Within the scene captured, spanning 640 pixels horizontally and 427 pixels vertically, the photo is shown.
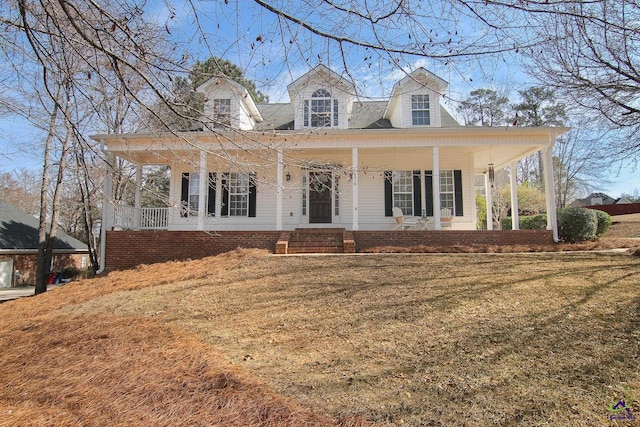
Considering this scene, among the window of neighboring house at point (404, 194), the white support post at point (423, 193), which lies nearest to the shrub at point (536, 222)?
the white support post at point (423, 193)

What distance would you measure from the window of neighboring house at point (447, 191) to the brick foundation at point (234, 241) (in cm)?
299

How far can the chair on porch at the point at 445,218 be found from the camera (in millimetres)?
13170

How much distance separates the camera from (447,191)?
14094 mm

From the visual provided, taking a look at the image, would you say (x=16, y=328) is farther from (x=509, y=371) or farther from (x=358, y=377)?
(x=509, y=371)

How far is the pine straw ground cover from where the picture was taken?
2859 mm

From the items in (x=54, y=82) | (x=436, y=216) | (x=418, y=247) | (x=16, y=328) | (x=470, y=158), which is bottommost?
(x=16, y=328)

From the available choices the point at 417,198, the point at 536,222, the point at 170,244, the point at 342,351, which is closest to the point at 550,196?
the point at 417,198

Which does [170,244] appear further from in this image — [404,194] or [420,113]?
[420,113]

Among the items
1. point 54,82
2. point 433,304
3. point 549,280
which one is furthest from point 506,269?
point 54,82

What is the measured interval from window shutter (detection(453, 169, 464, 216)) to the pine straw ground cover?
6602mm

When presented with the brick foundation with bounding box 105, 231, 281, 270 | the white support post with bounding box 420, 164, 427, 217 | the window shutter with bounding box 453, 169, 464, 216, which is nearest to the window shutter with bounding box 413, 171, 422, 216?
the white support post with bounding box 420, 164, 427, 217

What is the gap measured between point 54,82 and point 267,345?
4.09m

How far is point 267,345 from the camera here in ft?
14.3

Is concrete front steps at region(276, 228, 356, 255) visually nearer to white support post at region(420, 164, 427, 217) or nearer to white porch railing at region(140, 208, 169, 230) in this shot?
white support post at region(420, 164, 427, 217)
